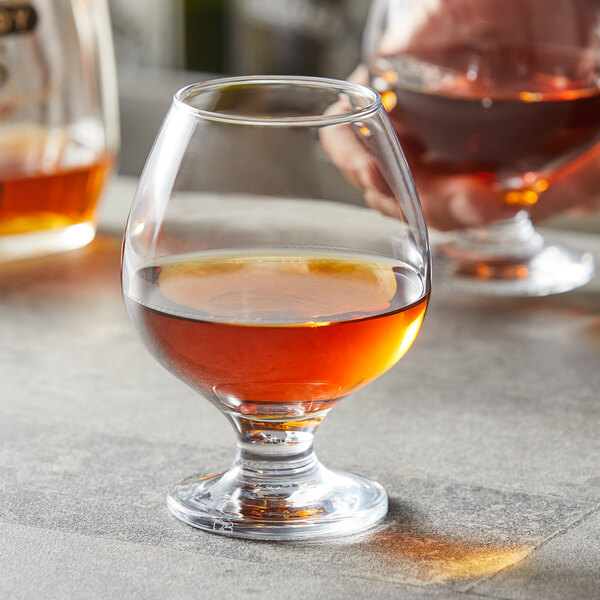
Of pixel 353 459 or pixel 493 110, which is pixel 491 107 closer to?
pixel 493 110

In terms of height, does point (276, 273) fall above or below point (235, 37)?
above

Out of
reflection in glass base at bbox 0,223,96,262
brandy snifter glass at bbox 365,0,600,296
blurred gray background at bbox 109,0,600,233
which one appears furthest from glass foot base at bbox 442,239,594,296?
blurred gray background at bbox 109,0,600,233

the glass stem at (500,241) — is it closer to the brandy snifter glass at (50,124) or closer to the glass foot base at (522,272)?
the glass foot base at (522,272)

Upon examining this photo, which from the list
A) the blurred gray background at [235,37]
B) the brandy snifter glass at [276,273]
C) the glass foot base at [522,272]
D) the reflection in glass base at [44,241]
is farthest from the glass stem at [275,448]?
the blurred gray background at [235,37]

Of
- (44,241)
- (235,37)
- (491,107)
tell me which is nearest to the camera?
(491,107)

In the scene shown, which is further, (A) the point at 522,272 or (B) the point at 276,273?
(A) the point at 522,272

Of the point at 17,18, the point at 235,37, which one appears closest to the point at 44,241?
the point at 17,18

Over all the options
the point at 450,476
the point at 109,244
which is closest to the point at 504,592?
the point at 450,476
